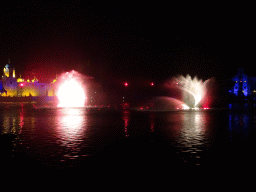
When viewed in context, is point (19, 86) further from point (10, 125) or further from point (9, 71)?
point (10, 125)

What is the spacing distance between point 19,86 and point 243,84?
289 ft

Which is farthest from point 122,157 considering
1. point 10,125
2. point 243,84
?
point 243,84

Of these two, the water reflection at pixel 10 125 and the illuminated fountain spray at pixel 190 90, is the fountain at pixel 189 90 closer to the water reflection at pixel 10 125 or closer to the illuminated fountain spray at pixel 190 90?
the illuminated fountain spray at pixel 190 90

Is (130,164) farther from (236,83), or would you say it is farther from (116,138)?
(236,83)

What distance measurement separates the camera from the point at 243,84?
131 m

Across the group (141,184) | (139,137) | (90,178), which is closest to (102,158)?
(90,178)

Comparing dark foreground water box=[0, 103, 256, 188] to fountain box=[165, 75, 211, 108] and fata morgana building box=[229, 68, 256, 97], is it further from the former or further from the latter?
fata morgana building box=[229, 68, 256, 97]

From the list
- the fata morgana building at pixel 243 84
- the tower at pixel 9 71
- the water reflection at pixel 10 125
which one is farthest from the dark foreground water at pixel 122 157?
the tower at pixel 9 71

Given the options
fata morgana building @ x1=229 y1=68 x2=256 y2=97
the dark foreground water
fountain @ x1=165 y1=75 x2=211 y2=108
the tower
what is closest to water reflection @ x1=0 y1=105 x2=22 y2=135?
the dark foreground water

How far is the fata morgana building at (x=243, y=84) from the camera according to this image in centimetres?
13075

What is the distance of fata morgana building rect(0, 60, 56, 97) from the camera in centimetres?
14012

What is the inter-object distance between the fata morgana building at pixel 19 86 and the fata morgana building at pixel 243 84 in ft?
245

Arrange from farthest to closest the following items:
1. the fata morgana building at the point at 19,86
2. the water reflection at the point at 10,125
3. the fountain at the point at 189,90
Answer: the fata morgana building at the point at 19,86 < the fountain at the point at 189,90 < the water reflection at the point at 10,125

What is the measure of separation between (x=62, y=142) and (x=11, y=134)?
3860 mm
